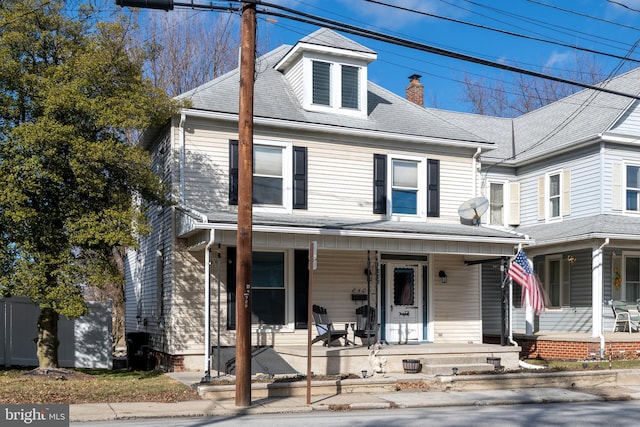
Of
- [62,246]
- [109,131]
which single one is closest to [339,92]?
[109,131]

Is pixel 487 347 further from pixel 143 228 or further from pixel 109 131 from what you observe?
pixel 109 131

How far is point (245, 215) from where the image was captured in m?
12.8

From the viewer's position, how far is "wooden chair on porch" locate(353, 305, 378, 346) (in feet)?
57.5

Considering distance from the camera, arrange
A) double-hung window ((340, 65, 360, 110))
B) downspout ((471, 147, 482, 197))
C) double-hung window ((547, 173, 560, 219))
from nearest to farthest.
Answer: double-hung window ((340, 65, 360, 110)), downspout ((471, 147, 482, 197)), double-hung window ((547, 173, 560, 219))

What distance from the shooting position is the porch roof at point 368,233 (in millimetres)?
16125

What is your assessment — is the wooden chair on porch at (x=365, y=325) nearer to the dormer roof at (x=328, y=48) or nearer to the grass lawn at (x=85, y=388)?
the grass lawn at (x=85, y=388)

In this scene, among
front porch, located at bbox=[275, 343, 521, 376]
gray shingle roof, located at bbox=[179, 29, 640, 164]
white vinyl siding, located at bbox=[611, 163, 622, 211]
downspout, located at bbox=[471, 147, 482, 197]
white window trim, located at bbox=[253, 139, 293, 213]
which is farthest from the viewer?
white vinyl siding, located at bbox=[611, 163, 622, 211]

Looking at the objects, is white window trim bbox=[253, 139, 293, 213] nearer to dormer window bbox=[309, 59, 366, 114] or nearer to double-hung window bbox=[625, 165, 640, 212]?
dormer window bbox=[309, 59, 366, 114]

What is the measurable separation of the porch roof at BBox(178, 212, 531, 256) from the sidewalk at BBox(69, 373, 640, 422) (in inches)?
134

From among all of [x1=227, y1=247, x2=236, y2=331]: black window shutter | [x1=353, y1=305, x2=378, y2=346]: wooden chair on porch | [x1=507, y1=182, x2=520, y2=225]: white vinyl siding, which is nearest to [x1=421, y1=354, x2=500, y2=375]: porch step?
[x1=353, y1=305, x2=378, y2=346]: wooden chair on porch

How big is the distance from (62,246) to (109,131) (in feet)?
8.91

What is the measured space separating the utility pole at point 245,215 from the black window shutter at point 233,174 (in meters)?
5.04

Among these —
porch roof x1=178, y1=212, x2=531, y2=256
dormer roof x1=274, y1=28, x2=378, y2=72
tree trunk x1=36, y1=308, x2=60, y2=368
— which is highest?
dormer roof x1=274, y1=28, x2=378, y2=72

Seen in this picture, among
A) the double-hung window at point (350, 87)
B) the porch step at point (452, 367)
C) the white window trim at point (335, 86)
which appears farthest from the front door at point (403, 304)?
the double-hung window at point (350, 87)
